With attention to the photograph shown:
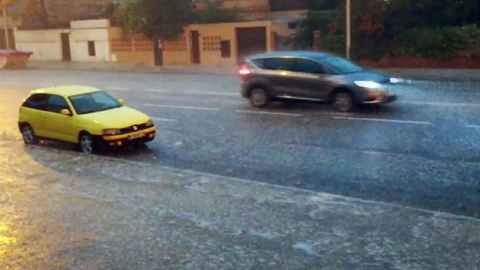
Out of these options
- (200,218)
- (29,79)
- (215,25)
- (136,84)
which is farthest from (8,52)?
(200,218)

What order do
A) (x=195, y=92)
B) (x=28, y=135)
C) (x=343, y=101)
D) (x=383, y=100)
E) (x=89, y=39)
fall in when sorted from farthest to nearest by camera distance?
1. (x=89, y=39)
2. (x=195, y=92)
3. (x=343, y=101)
4. (x=383, y=100)
5. (x=28, y=135)

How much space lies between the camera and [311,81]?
22.0 meters

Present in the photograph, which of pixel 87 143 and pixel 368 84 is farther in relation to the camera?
pixel 368 84

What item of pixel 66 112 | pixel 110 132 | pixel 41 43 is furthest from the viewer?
pixel 41 43

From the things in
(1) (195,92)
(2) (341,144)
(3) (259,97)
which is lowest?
(1) (195,92)

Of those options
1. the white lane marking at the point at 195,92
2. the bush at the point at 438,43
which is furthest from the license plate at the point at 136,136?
the bush at the point at 438,43

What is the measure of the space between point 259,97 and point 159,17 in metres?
21.2

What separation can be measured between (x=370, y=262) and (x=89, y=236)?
4.02 metres

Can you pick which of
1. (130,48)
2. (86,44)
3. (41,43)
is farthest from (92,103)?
(41,43)

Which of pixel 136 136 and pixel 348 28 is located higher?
pixel 348 28

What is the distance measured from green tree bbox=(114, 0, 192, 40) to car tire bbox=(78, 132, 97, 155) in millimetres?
25998

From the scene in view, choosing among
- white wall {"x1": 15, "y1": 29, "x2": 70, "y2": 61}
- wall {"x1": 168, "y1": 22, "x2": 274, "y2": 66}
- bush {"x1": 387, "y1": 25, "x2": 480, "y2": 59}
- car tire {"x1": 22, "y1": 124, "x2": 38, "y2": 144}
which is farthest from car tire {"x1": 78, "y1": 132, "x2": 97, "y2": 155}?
white wall {"x1": 15, "y1": 29, "x2": 70, "y2": 61}

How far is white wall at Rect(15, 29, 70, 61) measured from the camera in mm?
55250

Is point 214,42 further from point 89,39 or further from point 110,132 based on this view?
point 110,132
